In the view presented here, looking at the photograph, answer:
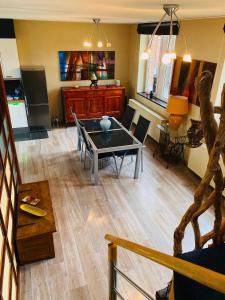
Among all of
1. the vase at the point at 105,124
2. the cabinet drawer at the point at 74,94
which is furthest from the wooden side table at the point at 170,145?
the cabinet drawer at the point at 74,94

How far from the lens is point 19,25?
536cm

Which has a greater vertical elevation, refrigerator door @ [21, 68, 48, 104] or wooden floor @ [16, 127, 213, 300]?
refrigerator door @ [21, 68, 48, 104]

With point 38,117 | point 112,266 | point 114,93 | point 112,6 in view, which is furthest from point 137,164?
point 38,117

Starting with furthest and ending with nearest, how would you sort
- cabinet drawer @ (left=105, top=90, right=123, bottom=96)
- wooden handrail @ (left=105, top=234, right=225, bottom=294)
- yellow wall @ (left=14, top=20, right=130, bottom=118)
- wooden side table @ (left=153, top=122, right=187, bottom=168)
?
cabinet drawer @ (left=105, top=90, right=123, bottom=96) < yellow wall @ (left=14, top=20, right=130, bottom=118) < wooden side table @ (left=153, top=122, right=187, bottom=168) < wooden handrail @ (left=105, top=234, right=225, bottom=294)

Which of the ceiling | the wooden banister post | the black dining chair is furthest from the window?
the wooden banister post

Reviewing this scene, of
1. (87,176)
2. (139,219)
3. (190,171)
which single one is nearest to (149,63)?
(190,171)

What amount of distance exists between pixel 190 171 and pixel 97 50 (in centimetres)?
391

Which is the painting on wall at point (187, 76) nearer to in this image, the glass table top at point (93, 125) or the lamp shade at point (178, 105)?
the lamp shade at point (178, 105)

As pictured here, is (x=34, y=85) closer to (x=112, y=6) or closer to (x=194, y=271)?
(x=112, y=6)

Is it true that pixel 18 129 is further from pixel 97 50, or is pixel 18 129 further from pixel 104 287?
pixel 104 287

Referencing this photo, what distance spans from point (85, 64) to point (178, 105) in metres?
3.04

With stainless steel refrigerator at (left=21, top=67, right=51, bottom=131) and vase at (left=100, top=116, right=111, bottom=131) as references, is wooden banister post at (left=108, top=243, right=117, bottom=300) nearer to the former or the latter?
vase at (left=100, top=116, right=111, bottom=131)

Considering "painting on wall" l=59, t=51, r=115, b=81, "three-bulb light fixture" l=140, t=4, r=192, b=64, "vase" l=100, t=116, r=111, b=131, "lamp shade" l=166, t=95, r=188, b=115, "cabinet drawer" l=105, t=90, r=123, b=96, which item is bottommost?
"vase" l=100, t=116, r=111, b=131

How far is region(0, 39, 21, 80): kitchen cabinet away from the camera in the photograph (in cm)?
522
